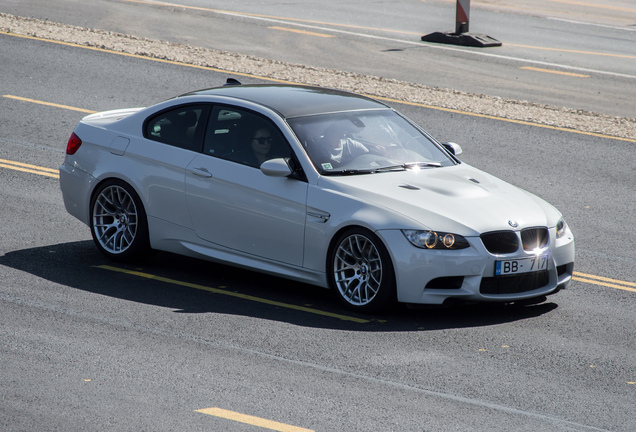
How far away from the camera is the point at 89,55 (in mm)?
18641

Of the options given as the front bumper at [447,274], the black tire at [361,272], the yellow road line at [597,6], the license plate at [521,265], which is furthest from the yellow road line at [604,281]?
the yellow road line at [597,6]

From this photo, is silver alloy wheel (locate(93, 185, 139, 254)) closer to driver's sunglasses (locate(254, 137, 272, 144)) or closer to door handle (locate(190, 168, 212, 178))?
door handle (locate(190, 168, 212, 178))

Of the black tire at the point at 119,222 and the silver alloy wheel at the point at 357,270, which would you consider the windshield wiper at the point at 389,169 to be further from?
the black tire at the point at 119,222

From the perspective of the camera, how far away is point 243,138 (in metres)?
8.68

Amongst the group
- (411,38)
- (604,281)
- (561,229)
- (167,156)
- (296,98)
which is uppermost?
(296,98)

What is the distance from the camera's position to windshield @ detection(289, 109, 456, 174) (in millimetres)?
8391

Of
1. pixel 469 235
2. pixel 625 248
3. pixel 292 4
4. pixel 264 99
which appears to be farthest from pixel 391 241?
pixel 292 4

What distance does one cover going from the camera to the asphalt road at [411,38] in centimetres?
1898

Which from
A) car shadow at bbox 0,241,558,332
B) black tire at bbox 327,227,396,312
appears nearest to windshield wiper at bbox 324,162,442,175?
black tire at bbox 327,227,396,312

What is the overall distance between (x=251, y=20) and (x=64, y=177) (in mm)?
15683

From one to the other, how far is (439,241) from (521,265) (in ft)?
2.38

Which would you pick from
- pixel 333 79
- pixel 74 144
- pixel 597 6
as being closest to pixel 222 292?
pixel 74 144

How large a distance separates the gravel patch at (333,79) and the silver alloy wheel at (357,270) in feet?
27.4

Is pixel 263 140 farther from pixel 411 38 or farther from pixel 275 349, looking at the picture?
pixel 411 38
